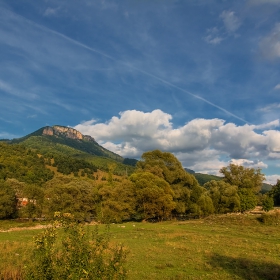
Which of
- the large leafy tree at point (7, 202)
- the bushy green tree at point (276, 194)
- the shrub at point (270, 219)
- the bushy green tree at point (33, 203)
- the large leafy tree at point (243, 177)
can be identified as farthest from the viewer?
the bushy green tree at point (276, 194)

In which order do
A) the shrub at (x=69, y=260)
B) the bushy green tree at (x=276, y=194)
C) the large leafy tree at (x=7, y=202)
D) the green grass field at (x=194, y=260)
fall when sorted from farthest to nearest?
the bushy green tree at (x=276, y=194) < the large leafy tree at (x=7, y=202) < the green grass field at (x=194, y=260) < the shrub at (x=69, y=260)

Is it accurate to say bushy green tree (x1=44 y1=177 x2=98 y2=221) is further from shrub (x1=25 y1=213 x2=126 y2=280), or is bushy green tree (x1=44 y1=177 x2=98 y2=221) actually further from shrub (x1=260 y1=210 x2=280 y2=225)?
shrub (x1=25 y1=213 x2=126 y2=280)

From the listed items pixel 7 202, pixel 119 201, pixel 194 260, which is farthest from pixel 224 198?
pixel 7 202

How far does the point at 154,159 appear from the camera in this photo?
6981 cm

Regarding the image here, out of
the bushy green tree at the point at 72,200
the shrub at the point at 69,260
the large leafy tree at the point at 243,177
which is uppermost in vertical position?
the large leafy tree at the point at 243,177

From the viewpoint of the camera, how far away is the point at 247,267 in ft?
61.4

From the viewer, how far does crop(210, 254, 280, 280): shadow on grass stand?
16.6 meters

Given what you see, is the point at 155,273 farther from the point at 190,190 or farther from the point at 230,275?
the point at 190,190

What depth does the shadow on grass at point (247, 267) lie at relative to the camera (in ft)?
54.6

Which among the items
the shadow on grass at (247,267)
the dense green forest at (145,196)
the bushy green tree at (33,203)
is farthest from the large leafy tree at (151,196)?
the shadow on grass at (247,267)

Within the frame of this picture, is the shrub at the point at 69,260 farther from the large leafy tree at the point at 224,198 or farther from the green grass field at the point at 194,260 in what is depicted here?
the large leafy tree at the point at 224,198

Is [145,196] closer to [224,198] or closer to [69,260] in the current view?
[224,198]

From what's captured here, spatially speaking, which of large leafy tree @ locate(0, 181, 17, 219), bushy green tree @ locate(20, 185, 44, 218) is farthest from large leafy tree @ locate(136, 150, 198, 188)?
large leafy tree @ locate(0, 181, 17, 219)

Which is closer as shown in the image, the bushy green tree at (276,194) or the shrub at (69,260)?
the shrub at (69,260)
